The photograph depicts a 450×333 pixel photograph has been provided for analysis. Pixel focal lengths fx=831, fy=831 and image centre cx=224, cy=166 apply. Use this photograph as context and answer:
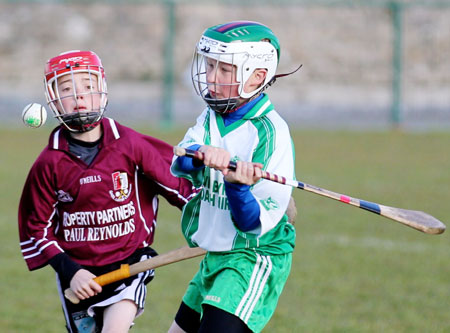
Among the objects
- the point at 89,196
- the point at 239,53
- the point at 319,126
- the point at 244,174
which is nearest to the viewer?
the point at 244,174

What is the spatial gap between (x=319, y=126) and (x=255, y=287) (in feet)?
44.8

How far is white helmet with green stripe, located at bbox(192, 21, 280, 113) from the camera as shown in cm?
344

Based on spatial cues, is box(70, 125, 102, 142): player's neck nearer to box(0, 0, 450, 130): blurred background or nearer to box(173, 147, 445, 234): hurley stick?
box(173, 147, 445, 234): hurley stick

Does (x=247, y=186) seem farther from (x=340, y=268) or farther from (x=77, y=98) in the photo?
(x=340, y=268)

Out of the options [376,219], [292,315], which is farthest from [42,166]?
[376,219]

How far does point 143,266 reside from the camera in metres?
3.82

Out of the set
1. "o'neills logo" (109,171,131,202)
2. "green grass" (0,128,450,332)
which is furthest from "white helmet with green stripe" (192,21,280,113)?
"green grass" (0,128,450,332)

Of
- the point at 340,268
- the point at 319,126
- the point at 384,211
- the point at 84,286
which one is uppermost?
the point at 384,211

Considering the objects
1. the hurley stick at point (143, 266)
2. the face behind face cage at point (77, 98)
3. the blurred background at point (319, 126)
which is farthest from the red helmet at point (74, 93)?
the blurred background at point (319, 126)

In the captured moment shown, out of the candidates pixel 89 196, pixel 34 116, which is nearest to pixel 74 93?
pixel 34 116

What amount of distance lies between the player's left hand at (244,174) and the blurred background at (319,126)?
2206mm

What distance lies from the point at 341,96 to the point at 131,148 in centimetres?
1476

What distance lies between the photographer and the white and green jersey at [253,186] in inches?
134

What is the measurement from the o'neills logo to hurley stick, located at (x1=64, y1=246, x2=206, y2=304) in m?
0.33
